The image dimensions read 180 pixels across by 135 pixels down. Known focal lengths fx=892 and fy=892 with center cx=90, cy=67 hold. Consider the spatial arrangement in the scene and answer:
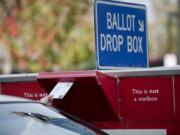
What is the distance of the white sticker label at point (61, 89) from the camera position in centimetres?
723

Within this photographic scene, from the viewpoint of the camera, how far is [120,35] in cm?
834

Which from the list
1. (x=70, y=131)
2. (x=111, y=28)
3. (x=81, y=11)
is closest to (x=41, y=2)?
(x=81, y=11)

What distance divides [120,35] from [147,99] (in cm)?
140

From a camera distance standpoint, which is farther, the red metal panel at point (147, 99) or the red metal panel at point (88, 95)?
the red metal panel at point (88, 95)

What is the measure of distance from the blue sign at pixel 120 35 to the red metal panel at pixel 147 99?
0.88 m

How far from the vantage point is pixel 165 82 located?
22.9ft

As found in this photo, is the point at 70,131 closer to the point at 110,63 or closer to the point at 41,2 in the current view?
the point at 110,63

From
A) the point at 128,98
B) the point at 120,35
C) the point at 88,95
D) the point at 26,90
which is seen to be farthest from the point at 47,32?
the point at 128,98

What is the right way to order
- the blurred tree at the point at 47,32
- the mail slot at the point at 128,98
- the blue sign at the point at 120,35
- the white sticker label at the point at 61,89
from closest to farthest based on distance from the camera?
the mail slot at the point at 128,98
the white sticker label at the point at 61,89
the blue sign at the point at 120,35
the blurred tree at the point at 47,32

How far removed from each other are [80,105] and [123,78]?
509 mm

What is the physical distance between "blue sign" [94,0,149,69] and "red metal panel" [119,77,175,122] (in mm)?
884

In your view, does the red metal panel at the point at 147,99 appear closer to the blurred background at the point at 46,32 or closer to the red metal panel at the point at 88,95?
the red metal panel at the point at 88,95

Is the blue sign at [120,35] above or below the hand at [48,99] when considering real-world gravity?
above

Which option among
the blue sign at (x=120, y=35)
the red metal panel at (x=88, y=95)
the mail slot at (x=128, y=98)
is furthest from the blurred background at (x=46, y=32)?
the mail slot at (x=128, y=98)
